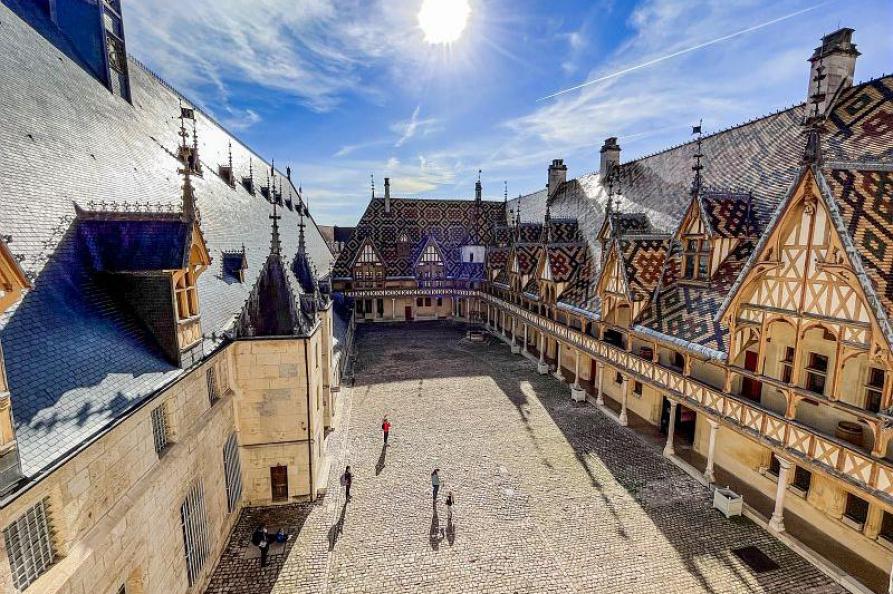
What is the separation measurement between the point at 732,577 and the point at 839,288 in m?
7.51

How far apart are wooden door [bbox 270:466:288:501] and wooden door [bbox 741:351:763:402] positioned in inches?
614

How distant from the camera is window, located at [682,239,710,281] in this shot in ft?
52.2

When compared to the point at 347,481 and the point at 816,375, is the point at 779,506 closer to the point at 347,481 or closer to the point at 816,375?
the point at 816,375

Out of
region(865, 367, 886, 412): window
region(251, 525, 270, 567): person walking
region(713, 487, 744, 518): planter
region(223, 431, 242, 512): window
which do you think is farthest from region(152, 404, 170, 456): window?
region(865, 367, 886, 412): window

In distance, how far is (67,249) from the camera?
8.47m

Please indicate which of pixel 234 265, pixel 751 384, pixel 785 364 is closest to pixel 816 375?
pixel 785 364

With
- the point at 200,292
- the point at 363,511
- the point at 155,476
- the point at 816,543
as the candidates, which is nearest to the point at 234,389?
the point at 200,292

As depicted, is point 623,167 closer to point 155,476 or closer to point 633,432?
point 633,432

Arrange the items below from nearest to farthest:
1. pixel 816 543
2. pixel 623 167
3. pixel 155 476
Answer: pixel 155 476 < pixel 816 543 < pixel 623 167

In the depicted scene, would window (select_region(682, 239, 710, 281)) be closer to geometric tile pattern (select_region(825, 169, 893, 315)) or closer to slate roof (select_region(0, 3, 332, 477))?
geometric tile pattern (select_region(825, 169, 893, 315))

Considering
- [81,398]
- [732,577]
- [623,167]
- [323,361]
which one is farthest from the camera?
[623,167]

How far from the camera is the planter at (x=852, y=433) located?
1096 cm

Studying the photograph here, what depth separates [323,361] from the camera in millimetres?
17938

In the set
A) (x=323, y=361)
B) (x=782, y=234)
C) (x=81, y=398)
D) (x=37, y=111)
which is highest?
(x=37, y=111)
